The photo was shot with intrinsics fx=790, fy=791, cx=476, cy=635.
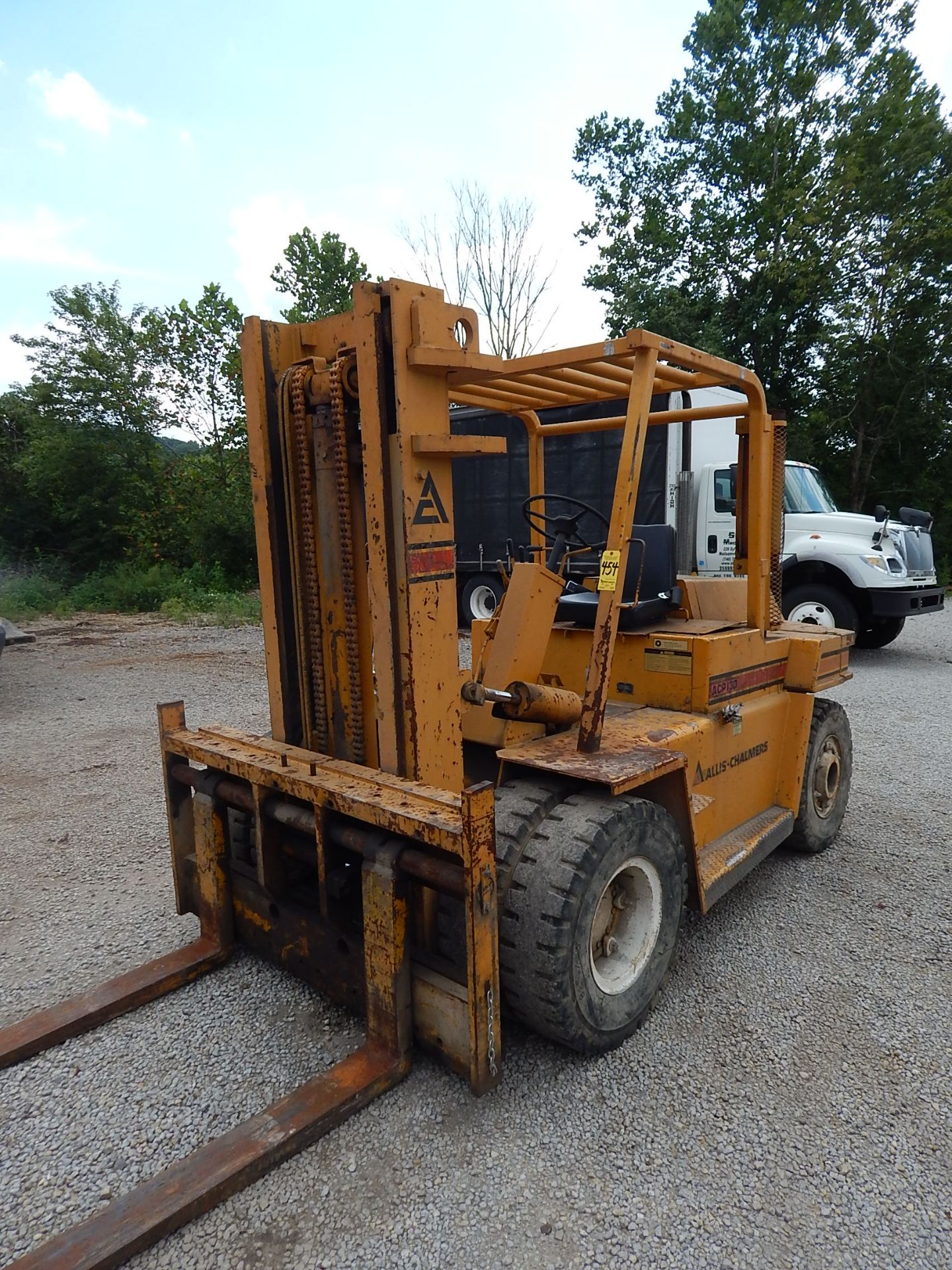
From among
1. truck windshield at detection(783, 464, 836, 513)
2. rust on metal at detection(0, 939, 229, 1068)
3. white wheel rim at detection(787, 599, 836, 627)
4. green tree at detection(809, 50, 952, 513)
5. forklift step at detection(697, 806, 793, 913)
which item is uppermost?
green tree at detection(809, 50, 952, 513)

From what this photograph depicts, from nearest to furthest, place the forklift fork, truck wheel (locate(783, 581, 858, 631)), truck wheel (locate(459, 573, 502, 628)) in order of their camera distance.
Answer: the forklift fork, truck wheel (locate(783, 581, 858, 631)), truck wheel (locate(459, 573, 502, 628))

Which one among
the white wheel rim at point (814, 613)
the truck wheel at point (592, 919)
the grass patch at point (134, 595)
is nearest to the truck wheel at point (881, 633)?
the white wheel rim at point (814, 613)

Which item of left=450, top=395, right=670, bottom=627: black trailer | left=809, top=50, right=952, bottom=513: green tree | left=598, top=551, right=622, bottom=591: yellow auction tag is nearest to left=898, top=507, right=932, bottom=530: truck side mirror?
left=450, top=395, right=670, bottom=627: black trailer

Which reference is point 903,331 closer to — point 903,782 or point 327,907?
point 903,782

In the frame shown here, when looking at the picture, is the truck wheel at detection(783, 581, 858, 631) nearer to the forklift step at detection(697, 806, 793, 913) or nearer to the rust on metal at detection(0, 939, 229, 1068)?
the forklift step at detection(697, 806, 793, 913)

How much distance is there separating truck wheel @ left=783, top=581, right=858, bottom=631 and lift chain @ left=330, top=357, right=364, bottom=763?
8444mm

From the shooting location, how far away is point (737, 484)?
400 cm

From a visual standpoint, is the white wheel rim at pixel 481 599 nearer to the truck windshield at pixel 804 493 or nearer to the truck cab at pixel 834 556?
the truck cab at pixel 834 556

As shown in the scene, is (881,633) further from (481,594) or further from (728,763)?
(728,763)

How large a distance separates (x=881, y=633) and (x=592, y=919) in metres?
9.90

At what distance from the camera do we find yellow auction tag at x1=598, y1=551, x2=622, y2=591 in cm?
273

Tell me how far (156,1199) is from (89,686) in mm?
8109

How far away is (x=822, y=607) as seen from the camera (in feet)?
33.0

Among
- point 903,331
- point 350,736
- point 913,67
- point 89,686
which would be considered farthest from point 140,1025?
point 913,67
